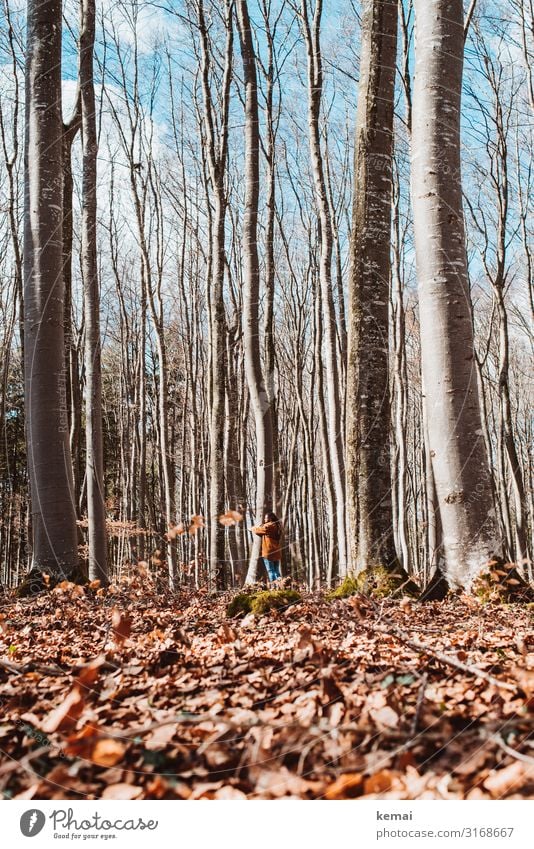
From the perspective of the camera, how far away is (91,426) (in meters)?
6.91

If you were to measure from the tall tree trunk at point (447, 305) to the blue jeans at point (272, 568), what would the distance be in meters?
3.31

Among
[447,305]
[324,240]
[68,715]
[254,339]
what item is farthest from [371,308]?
[324,240]

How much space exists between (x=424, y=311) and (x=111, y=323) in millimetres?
17516

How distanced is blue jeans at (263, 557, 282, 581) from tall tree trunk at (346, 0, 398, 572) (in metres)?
2.21

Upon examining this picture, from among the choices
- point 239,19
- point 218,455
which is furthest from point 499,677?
point 239,19

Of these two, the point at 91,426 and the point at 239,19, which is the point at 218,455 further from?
the point at 239,19

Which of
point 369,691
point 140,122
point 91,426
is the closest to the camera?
point 369,691

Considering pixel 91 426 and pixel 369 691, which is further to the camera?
pixel 91 426

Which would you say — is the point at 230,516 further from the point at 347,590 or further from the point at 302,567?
the point at 302,567

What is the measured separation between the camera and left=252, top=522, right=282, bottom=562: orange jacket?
614 cm

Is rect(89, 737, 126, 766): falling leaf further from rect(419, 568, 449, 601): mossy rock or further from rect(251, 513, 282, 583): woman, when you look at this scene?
rect(251, 513, 282, 583): woman

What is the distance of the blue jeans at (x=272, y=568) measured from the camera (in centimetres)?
680

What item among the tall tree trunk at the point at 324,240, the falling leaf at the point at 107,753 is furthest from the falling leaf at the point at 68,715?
the tall tree trunk at the point at 324,240
